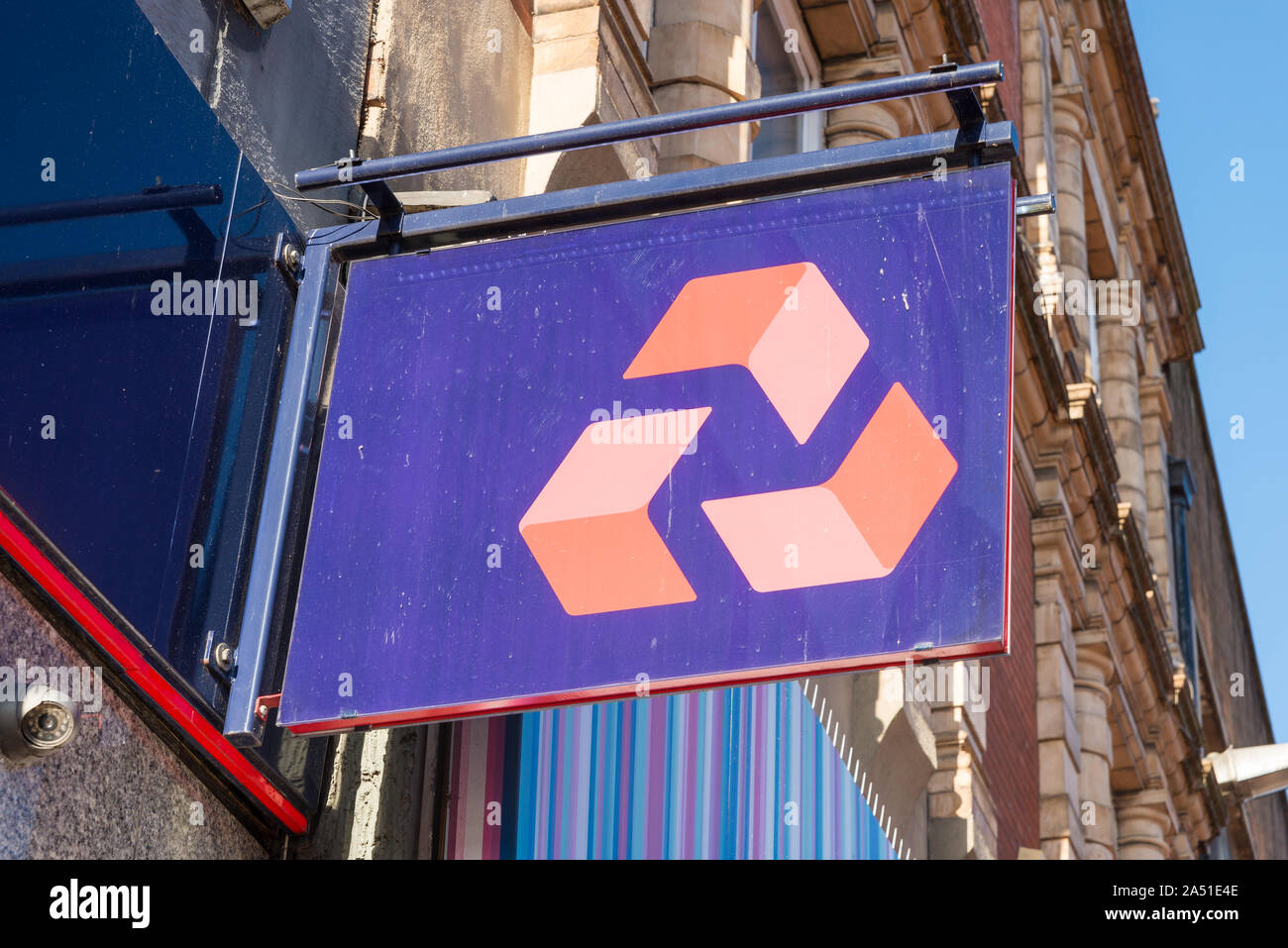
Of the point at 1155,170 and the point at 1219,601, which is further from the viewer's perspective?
the point at 1219,601

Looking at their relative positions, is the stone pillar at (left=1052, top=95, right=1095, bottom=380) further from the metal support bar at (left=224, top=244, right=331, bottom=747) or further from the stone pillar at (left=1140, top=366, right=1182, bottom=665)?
the metal support bar at (left=224, top=244, right=331, bottom=747)

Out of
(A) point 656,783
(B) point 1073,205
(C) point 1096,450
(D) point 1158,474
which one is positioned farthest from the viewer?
(D) point 1158,474

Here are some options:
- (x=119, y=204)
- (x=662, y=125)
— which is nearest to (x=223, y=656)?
(x=119, y=204)

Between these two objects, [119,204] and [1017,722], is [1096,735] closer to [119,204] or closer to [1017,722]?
[1017,722]

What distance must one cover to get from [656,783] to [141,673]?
2282 mm

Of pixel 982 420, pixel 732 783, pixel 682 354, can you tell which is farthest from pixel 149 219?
pixel 732 783

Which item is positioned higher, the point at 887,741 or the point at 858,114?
the point at 858,114

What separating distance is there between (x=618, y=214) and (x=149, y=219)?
1191 millimetres

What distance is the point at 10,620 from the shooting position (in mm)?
3996

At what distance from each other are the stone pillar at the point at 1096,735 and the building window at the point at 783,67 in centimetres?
709

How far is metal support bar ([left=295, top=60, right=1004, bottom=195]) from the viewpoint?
4.62 meters

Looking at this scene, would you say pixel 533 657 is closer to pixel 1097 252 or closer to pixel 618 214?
pixel 618 214

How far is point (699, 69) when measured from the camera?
28.1 feet

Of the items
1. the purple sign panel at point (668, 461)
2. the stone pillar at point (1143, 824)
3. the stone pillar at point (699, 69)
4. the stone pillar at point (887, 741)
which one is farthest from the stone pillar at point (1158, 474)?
the purple sign panel at point (668, 461)
